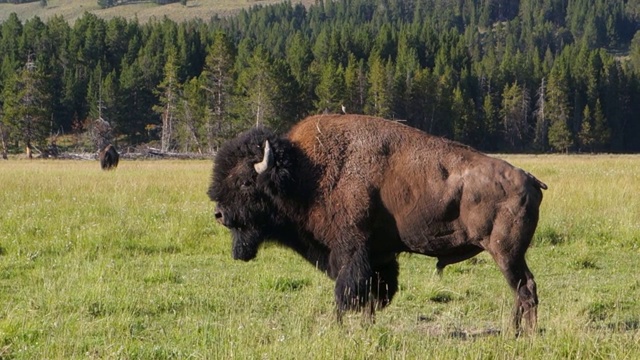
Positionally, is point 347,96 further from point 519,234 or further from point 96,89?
point 519,234

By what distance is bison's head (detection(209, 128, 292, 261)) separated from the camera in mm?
6875

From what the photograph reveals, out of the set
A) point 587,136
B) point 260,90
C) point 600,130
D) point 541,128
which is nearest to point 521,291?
point 260,90

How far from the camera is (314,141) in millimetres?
6996

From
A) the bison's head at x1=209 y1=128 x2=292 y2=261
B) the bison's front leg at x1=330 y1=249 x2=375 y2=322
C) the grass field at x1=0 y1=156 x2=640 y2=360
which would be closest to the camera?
the grass field at x1=0 y1=156 x2=640 y2=360

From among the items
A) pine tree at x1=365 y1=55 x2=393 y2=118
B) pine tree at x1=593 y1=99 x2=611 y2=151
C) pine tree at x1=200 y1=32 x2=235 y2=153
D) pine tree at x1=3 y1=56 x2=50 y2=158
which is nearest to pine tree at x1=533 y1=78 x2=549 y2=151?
pine tree at x1=593 y1=99 x2=611 y2=151

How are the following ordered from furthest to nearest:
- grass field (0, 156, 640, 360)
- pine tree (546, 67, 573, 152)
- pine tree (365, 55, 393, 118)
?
1. pine tree (546, 67, 573, 152)
2. pine tree (365, 55, 393, 118)
3. grass field (0, 156, 640, 360)

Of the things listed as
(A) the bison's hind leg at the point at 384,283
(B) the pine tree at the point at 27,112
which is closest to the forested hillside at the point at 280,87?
(B) the pine tree at the point at 27,112

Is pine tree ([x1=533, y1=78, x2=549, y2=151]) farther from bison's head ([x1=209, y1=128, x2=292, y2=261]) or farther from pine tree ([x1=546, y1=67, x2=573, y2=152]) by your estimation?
bison's head ([x1=209, y1=128, x2=292, y2=261])

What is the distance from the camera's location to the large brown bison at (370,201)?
6316 mm

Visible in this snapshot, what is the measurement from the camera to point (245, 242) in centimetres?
718

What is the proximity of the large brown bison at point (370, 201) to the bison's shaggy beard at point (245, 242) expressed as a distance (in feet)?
0.03

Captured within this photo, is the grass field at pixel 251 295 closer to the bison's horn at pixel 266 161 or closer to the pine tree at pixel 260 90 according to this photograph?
the bison's horn at pixel 266 161

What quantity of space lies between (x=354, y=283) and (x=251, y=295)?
6.46 ft

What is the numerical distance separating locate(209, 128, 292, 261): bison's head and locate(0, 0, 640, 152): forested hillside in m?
51.9
